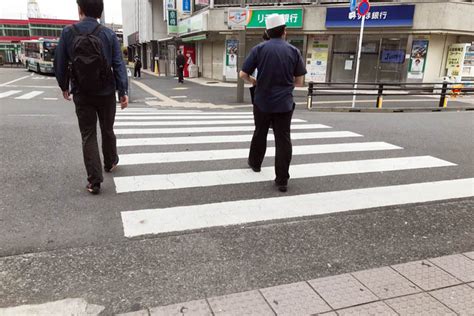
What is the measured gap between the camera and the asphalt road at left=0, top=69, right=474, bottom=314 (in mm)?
2697

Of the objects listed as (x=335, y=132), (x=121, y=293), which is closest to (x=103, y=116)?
(x=121, y=293)

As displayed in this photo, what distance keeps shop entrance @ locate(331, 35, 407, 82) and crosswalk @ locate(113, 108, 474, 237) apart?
15336 millimetres

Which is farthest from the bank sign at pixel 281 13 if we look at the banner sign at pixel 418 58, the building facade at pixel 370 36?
the banner sign at pixel 418 58

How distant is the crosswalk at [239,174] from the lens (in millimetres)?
3832

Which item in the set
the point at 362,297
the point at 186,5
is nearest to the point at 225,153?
the point at 362,297

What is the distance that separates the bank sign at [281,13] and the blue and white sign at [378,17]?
1.62 meters

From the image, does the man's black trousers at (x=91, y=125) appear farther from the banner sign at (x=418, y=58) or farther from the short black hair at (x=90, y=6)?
the banner sign at (x=418, y=58)

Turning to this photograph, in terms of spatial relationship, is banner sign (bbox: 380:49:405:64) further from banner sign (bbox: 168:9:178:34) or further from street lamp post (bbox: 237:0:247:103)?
banner sign (bbox: 168:9:178:34)

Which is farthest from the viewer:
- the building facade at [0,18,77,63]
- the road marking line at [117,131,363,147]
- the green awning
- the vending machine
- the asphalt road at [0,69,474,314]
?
the building facade at [0,18,77,63]

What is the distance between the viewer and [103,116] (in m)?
4.38

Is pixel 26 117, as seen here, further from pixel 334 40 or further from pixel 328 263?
pixel 334 40

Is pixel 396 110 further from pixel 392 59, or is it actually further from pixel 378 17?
pixel 392 59

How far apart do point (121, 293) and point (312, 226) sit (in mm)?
1843

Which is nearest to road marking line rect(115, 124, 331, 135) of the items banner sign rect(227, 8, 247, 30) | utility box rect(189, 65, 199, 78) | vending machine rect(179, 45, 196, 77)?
banner sign rect(227, 8, 247, 30)
